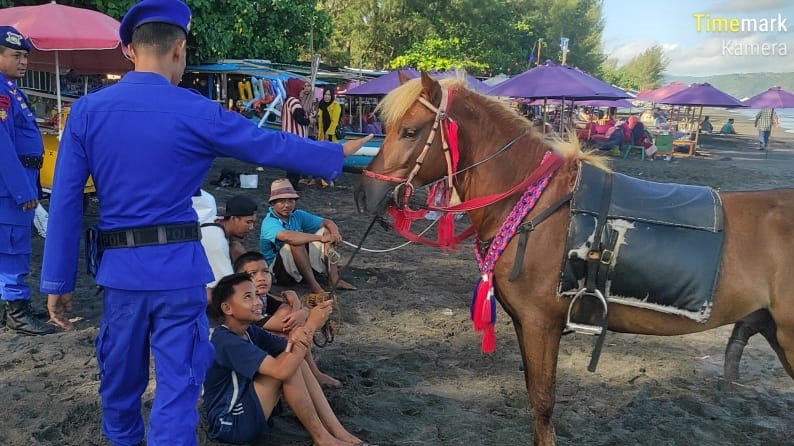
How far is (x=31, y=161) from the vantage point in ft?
14.6

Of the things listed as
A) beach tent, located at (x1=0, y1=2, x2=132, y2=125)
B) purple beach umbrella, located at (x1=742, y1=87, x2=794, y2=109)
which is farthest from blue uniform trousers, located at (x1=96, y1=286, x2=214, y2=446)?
purple beach umbrella, located at (x1=742, y1=87, x2=794, y2=109)

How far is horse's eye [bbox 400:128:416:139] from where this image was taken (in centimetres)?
284

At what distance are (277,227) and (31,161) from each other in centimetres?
199

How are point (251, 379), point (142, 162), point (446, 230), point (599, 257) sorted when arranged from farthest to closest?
1. point (446, 230)
2. point (251, 379)
3. point (599, 257)
4. point (142, 162)

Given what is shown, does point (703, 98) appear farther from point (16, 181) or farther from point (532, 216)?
point (16, 181)

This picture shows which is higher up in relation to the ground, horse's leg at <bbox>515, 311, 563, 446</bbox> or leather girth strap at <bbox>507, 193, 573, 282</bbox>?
A: leather girth strap at <bbox>507, 193, 573, 282</bbox>

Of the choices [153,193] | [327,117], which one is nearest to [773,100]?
[327,117]

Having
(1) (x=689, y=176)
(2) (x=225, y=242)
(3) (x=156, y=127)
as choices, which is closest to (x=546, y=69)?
(1) (x=689, y=176)

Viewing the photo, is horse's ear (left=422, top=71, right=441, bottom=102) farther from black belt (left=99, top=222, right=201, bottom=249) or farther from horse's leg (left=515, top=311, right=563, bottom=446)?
black belt (left=99, top=222, right=201, bottom=249)

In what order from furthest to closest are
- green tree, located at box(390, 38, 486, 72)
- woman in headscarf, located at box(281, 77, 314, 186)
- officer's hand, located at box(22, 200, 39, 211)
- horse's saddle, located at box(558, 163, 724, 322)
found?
green tree, located at box(390, 38, 486, 72) < woman in headscarf, located at box(281, 77, 314, 186) < officer's hand, located at box(22, 200, 39, 211) < horse's saddle, located at box(558, 163, 724, 322)

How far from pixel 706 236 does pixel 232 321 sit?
242 cm

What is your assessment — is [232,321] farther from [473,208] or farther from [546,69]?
[546,69]

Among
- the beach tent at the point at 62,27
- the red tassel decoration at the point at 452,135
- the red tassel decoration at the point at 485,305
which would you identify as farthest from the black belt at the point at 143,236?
the beach tent at the point at 62,27

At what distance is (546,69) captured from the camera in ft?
41.6
